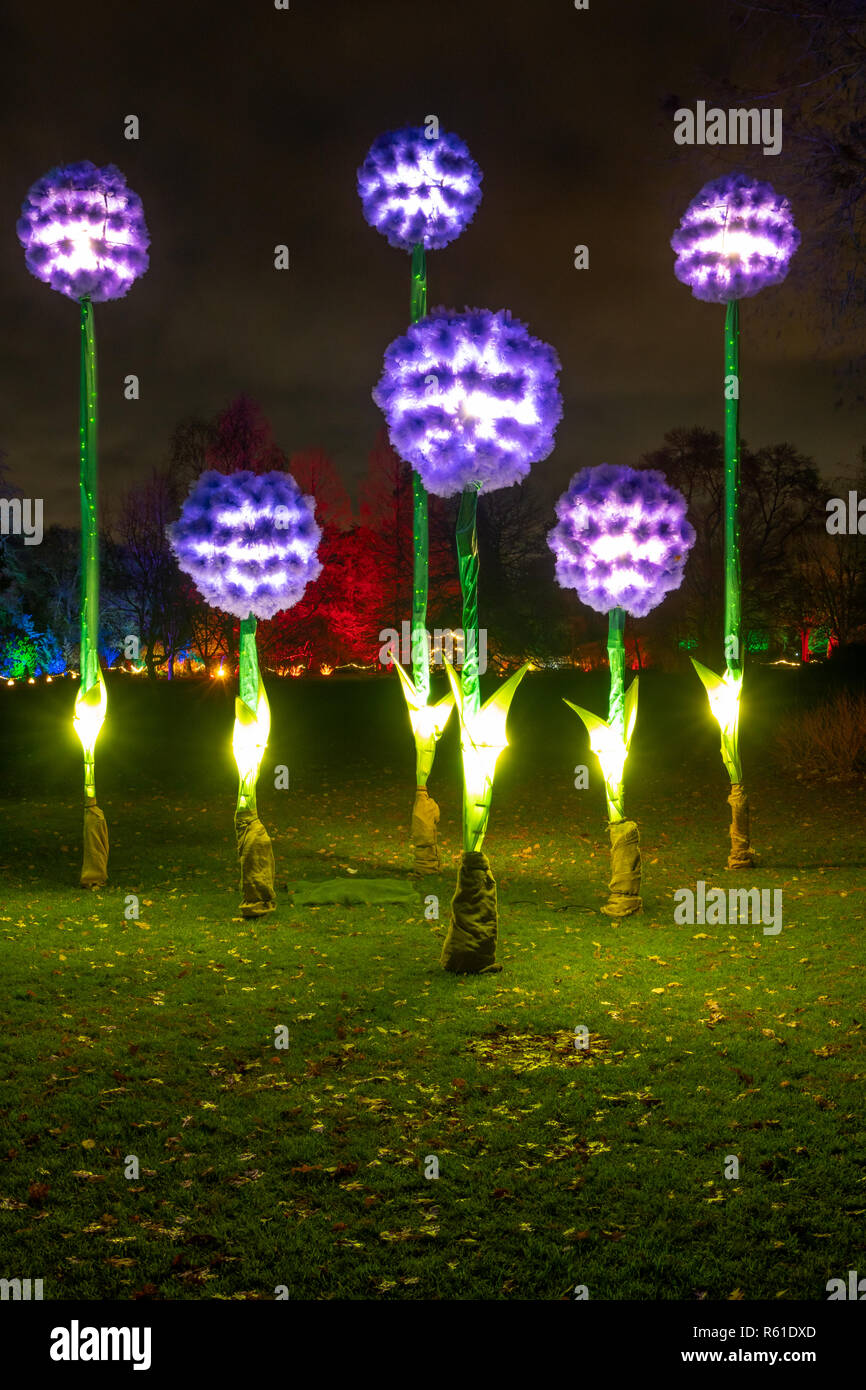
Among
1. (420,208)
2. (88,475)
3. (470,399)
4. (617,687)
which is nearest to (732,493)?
(617,687)

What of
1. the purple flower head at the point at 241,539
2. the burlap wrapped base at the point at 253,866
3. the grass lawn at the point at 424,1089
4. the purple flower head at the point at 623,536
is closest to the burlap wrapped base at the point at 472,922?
the grass lawn at the point at 424,1089

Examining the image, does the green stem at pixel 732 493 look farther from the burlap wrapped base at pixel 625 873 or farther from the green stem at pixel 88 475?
the green stem at pixel 88 475

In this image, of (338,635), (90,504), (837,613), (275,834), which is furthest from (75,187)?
(837,613)

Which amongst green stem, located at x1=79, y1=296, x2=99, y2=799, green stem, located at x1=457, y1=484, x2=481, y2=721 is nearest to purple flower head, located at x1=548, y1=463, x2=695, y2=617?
green stem, located at x1=457, y1=484, x2=481, y2=721

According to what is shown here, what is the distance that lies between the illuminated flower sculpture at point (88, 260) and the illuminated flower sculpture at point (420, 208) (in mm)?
3209

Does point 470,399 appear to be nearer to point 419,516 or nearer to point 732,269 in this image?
point 419,516

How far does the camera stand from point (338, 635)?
45531 mm

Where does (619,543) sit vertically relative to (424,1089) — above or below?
above

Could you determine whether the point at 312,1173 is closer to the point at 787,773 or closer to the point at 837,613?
the point at 787,773

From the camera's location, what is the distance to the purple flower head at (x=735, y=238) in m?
14.0

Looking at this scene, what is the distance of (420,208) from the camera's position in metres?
14.3

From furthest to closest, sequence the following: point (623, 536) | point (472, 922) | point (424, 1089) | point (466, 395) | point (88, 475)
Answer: point (88, 475)
point (623, 536)
point (472, 922)
point (466, 395)
point (424, 1089)

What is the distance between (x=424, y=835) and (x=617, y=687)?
13.1ft

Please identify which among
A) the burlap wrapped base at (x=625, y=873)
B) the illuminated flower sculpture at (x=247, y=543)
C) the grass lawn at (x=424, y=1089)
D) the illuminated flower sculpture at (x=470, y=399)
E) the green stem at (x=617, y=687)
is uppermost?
the illuminated flower sculpture at (x=470, y=399)
